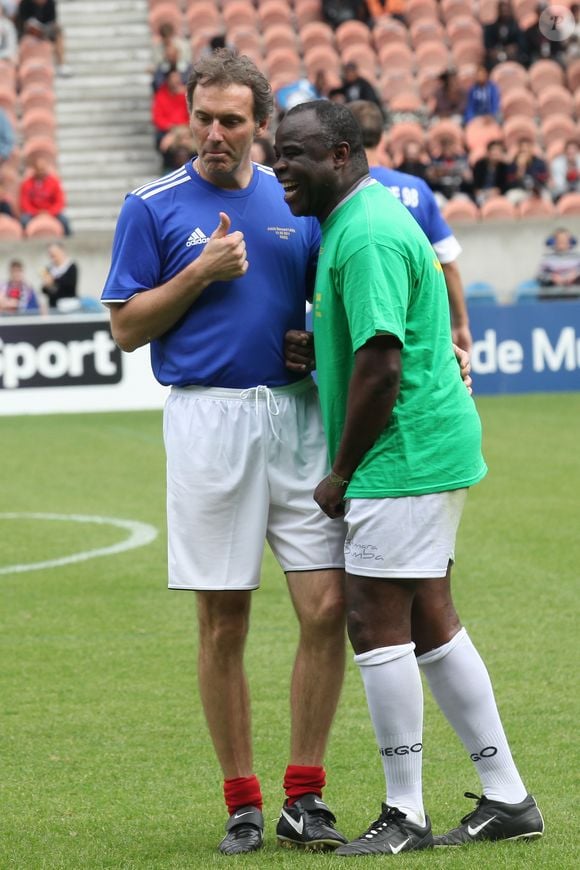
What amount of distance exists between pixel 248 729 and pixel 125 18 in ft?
71.2

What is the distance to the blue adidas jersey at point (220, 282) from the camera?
413 cm

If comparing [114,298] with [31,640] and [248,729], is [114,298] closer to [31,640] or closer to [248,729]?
[248,729]

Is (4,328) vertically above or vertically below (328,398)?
below

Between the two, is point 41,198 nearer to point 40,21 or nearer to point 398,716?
point 40,21

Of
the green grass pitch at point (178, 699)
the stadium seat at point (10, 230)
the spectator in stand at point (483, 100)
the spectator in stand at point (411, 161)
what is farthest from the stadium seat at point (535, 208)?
the green grass pitch at point (178, 699)

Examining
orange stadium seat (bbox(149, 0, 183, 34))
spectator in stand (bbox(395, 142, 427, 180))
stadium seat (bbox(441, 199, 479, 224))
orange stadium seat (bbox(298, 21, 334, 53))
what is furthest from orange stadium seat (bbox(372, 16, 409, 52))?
spectator in stand (bbox(395, 142, 427, 180))

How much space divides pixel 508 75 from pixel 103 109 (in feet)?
20.5

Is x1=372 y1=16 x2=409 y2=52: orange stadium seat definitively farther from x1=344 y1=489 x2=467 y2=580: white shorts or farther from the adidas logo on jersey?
x1=344 y1=489 x2=467 y2=580: white shorts

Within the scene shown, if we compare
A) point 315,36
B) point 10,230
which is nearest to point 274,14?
point 315,36

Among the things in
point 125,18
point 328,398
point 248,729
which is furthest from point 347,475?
point 125,18

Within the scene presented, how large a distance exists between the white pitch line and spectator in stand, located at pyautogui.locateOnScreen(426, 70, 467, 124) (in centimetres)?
1316

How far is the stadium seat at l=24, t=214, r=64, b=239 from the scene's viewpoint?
1991cm

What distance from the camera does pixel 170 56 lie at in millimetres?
20922

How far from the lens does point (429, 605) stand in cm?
404
